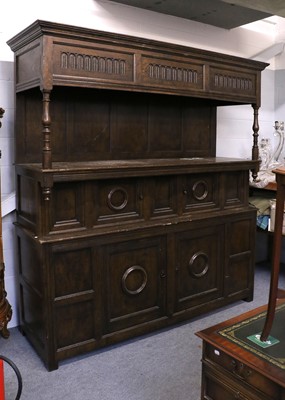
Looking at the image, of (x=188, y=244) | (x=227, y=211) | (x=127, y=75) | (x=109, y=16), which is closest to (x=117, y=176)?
(x=127, y=75)

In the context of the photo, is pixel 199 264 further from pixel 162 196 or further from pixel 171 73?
pixel 171 73

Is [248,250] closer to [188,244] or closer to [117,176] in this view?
[188,244]

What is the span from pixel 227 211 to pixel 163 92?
3.89ft

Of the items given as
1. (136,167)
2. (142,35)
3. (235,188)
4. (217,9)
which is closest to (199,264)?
(235,188)

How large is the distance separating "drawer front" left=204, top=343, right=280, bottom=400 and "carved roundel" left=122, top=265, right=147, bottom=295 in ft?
3.69

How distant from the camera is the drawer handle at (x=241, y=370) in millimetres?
1717

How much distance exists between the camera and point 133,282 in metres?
3.01

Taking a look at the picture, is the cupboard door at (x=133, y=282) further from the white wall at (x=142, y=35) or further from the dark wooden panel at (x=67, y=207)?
the white wall at (x=142, y=35)

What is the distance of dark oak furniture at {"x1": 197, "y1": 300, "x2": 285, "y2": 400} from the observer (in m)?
1.65

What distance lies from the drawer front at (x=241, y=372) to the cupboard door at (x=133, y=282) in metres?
1.12

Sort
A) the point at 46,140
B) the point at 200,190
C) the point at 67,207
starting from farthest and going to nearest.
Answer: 1. the point at 200,190
2. the point at 67,207
3. the point at 46,140

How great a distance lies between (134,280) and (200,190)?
91 cm

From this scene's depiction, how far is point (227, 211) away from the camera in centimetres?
352

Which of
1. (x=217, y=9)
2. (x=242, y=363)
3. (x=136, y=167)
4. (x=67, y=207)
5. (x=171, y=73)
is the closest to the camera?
(x=242, y=363)
